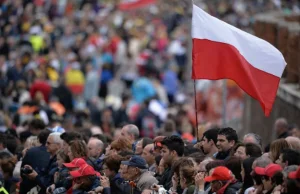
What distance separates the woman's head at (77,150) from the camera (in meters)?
15.8

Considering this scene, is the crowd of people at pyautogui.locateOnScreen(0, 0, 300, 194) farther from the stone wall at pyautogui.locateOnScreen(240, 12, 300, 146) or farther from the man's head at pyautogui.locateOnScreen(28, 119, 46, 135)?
the stone wall at pyautogui.locateOnScreen(240, 12, 300, 146)

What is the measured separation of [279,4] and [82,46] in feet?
25.3

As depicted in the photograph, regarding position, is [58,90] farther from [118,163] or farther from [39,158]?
[118,163]

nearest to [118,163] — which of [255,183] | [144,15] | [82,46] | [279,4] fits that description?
[255,183]

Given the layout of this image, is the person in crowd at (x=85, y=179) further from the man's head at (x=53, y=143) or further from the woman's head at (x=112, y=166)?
the man's head at (x=53, y=143)

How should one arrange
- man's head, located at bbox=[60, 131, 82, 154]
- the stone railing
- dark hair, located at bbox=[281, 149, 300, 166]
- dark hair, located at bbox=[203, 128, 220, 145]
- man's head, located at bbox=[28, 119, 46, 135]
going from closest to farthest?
dark hair, located at bbox=[281, 149, 300, 166] < dark hair, located at bbox=[203, 128, 220, 145] < man's head, located at bbox=[60, 131, 82, 154] < man's head, located at bbox=[28, 119, 46, 135] < the stone railing

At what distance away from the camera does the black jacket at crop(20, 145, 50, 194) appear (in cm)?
1667

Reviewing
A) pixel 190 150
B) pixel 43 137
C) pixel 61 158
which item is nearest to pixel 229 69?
pixel 190 150

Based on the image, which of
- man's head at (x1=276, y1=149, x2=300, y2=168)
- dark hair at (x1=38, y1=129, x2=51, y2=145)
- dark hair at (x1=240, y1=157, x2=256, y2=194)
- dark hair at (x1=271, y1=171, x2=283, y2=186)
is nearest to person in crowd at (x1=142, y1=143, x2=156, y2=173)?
dark hair at (x1=38, y1=129, x2=51, y2=145)

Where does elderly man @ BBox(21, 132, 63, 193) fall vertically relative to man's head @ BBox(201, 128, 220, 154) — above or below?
below

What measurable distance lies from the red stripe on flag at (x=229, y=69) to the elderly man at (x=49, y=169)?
7.02 ft

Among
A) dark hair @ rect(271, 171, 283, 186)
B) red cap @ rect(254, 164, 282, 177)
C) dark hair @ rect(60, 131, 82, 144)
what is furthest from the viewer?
dark hair @ rect(60, 131, 82, 144)

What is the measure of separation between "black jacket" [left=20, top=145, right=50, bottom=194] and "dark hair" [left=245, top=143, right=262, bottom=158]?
319 cm

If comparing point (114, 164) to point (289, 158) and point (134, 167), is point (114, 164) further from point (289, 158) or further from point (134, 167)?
point (289, 158)
